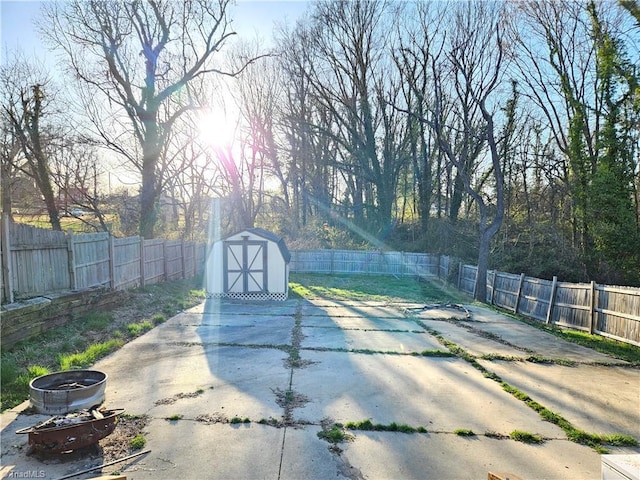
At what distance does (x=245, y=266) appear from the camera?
12695 mm

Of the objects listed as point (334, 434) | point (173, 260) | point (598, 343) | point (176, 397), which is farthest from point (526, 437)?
point (173, 260)

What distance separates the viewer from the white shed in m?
12.7

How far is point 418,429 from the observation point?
395 centimetres

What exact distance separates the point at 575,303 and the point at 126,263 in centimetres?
1158

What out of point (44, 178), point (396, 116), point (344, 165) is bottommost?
point (44, 178)

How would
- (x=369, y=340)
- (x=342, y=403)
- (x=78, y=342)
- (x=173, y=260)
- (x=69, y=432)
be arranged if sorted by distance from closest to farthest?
(x=69, y=432) < (x=342, y=403) < (x=78, y=342) < (x=369, y=340) < (x=173, y=260)

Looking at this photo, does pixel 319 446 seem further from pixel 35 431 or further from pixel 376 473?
pixel 35 431

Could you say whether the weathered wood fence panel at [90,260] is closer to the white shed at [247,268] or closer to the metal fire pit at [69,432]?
the white shed at [247,268]

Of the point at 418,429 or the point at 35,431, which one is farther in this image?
the point at 418,429

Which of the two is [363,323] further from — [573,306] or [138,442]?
[138,442]

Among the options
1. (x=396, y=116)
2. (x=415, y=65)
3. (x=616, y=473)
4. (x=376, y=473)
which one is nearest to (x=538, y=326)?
(x=376, y=473)

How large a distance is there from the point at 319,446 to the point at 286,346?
3.53m

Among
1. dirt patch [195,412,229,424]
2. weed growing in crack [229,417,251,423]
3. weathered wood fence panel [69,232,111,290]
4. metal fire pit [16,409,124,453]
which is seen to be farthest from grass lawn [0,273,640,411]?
weed growing in crack [229,417,251,423]

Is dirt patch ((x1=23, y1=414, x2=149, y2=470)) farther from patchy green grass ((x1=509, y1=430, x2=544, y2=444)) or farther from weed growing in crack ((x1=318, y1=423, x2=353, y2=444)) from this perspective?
patchy green grass ((x1=509, y1=430, x2=544, y2=444))
